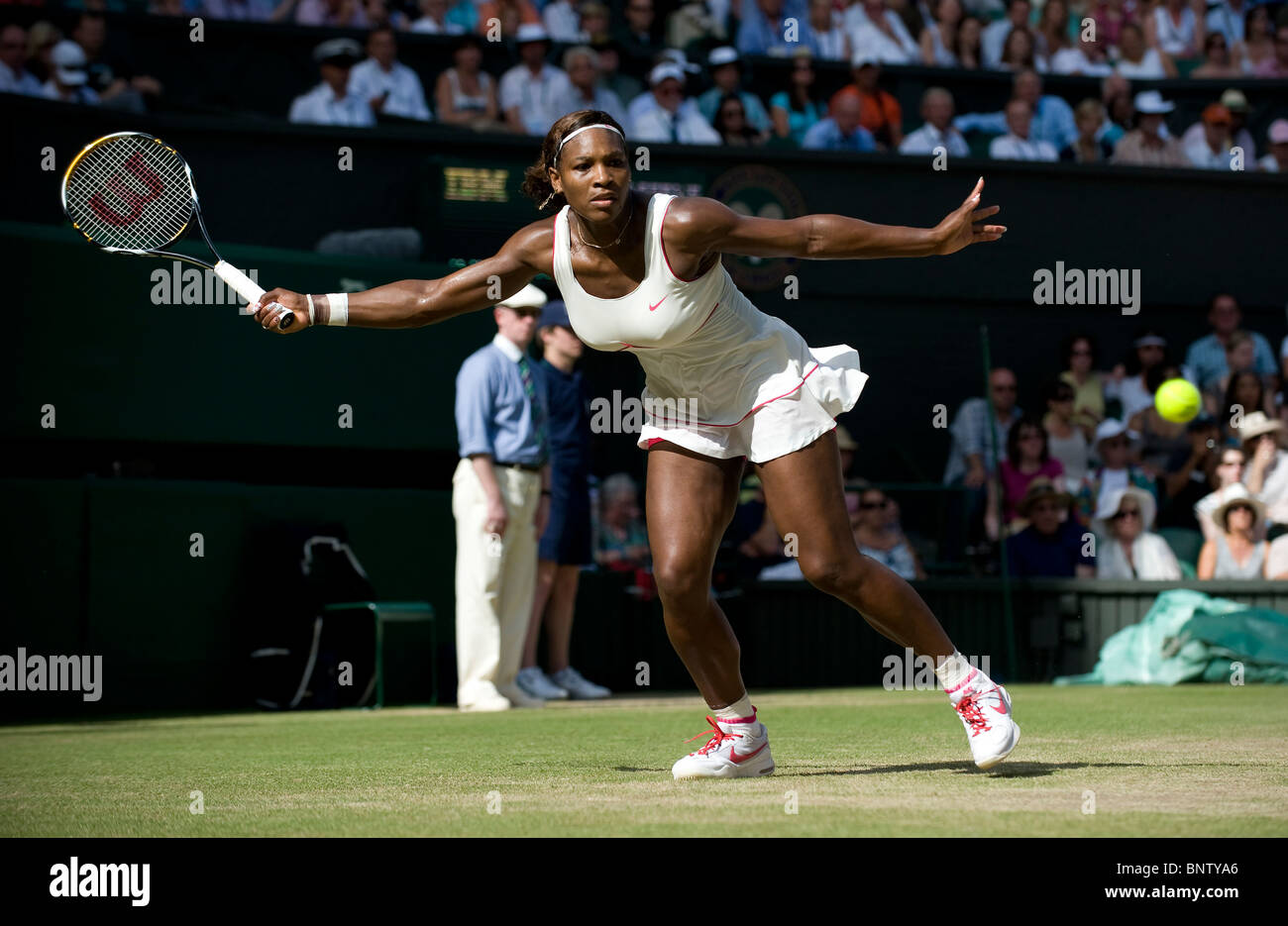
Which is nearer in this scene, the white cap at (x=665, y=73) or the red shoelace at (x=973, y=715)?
the red shoelace at (x=973, y=715)

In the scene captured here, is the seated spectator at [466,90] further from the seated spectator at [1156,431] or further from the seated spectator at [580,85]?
the seated spectator at [1156,431]

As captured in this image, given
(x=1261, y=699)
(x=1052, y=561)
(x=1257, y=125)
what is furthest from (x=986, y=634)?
(x=1257, y=125)

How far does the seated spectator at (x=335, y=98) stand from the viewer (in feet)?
40.0

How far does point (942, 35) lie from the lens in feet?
50.1

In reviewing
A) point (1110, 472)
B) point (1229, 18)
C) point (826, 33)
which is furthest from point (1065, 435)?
point (1229, 18)

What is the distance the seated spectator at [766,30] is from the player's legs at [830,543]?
997cm

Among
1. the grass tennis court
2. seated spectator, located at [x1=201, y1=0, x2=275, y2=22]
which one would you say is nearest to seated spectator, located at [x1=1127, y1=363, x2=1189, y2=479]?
the grass tennis court

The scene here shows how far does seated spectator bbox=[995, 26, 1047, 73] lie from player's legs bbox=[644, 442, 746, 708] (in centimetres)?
1069

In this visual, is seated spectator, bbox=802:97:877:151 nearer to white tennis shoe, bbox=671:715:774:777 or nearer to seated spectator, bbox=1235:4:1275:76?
seated spectator, bbox=1235:4:1275:76

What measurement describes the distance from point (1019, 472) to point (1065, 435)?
2.07ft

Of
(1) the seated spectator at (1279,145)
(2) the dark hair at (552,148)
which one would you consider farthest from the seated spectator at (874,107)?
(2) the dark hair at (552,148)

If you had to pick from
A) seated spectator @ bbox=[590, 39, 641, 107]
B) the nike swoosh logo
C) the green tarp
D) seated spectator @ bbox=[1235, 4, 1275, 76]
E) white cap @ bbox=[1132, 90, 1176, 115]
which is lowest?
the green tarp

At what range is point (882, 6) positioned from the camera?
15.0 metres

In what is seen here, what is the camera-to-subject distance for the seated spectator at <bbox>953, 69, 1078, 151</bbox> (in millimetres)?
14164
